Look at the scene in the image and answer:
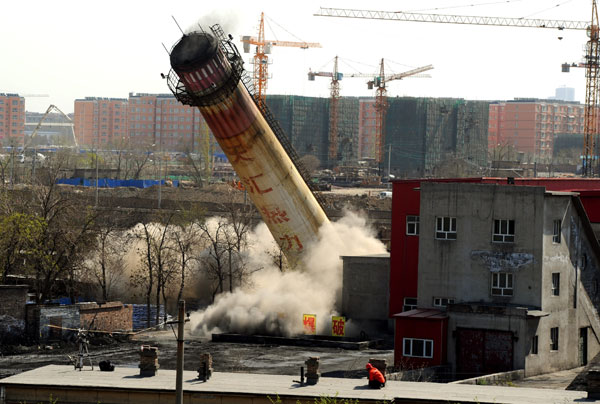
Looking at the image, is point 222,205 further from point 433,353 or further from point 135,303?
point 433,353

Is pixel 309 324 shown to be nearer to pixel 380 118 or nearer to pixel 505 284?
pixel 505 284

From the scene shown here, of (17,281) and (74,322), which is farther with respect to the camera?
(17,281)

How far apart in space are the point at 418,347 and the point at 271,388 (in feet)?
43.2

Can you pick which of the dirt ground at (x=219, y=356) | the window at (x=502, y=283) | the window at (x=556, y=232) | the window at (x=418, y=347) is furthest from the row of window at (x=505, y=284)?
the dirt ground at (x=219, y=356)

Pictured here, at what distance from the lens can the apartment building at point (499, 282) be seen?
38500mm

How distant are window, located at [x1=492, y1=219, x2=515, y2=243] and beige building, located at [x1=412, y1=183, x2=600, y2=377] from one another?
0.04 meters

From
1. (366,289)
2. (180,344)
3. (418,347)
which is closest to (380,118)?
(366,289)

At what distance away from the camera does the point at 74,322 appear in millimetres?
46406

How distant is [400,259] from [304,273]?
226 inches

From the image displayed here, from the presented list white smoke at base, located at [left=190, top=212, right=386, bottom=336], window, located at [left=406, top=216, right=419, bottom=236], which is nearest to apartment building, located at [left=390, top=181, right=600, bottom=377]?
window, located at [left=406, top=216, right=419, bottom=236]

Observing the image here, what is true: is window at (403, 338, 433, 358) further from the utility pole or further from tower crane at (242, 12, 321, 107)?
tower crane at (242, 12, 321, 107)

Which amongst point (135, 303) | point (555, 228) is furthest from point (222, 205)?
point (555, 228)

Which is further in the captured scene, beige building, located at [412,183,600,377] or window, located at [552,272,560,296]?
window, located at [552,272,560,296]

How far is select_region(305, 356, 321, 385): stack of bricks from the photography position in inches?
1084
